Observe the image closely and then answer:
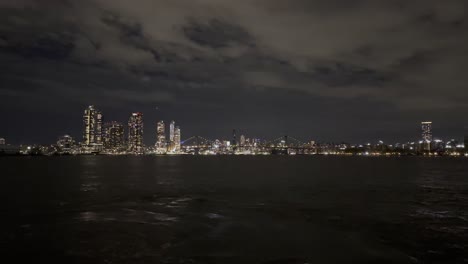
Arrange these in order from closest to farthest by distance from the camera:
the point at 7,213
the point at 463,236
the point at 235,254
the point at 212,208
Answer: the point at 235,254 < the point at 463,236 < the point at 7,213 < the point at 212,208

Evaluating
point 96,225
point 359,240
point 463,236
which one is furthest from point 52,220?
point 463,236

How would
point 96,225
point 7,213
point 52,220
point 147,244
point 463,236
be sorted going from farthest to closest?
1. point 7,213
2. point 52,220
3. point 96,225
4. point 463,236
5. point 147,244

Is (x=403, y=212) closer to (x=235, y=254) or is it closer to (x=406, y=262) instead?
(x=406, y=262)

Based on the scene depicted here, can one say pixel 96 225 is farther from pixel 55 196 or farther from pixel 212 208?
pixel 55 196

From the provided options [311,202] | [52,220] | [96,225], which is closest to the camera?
[96,225]

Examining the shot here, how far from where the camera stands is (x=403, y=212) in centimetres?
2117

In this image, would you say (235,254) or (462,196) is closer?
(235,254)

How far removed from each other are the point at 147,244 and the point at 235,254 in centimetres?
331

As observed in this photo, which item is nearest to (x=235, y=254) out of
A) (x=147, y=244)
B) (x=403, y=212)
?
(x=147, y=244)

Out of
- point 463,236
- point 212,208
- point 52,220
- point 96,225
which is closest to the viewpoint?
point 463,236

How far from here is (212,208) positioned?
22500mm

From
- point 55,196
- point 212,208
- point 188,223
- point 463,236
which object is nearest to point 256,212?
point 212,208

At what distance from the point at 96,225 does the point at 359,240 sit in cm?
1109

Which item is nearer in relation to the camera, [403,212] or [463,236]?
[463,236]
